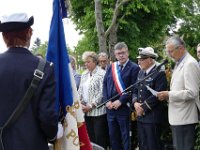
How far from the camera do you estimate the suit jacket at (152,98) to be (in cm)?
671

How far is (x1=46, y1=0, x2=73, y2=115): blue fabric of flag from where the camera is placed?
4062 millimetres

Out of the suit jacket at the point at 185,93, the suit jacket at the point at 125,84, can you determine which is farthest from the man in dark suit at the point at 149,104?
the suit jacket at the point at 185,93

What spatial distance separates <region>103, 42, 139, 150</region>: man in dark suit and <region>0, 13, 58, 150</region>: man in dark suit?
3.86 meters

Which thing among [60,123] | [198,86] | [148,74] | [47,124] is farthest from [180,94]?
[47,124]

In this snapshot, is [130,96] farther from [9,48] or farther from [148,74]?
[9,48]

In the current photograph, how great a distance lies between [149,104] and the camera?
6719 millimetres

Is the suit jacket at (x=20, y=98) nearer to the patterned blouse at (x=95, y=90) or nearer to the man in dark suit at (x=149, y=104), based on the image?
the man in dark suit at (x=149, y=104)

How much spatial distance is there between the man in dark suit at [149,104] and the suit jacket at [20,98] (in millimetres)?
3450

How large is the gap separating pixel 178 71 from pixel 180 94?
0.35 metres

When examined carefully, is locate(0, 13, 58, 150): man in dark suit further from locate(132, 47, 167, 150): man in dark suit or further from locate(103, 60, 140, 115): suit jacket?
locate(103, 60, 140, 115): suit jacket

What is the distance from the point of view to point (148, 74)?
684 cm

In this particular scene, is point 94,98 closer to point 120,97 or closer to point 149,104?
point 120,97

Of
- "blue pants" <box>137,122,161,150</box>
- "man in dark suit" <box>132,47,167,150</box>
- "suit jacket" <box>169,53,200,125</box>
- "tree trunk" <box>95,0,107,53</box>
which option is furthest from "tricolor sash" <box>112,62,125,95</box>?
"tree trunk" <box>95,0,107,53</box>

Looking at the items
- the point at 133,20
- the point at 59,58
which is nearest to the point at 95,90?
the point at 59,58
